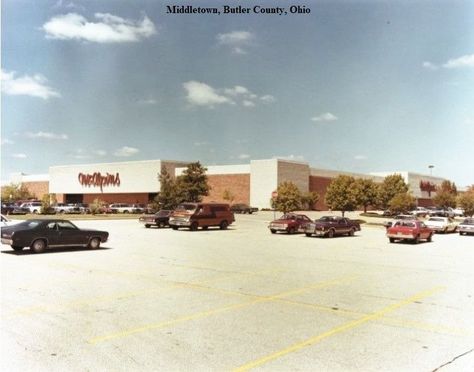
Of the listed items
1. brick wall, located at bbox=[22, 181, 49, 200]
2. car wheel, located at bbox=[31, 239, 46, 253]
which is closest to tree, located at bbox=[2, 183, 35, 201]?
brick wall, located at bbox=[22, 181, 49, 200]

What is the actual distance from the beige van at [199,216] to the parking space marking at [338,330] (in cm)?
2260

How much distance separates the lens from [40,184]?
335ft

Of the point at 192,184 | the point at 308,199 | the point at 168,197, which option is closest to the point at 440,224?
the point at 192,184

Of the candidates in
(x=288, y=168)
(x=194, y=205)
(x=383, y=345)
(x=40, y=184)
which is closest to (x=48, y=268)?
(x=383, y=345)

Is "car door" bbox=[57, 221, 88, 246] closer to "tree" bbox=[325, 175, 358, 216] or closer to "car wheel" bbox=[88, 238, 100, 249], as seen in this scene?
"car wheel" bbox=[88, 238, 100, 249]

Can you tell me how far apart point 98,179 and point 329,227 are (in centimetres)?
6677

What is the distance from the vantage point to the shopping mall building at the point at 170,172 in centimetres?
7475

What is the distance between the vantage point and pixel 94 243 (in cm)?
2020

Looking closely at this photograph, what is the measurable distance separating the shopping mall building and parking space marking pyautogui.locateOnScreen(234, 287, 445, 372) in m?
61.7

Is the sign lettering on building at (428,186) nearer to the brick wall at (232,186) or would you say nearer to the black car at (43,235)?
the brick wall at (232,186)

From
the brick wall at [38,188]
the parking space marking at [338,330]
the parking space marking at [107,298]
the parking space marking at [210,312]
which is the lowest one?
the parking space marking at [338,330]

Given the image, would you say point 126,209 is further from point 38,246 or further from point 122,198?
point 38,246

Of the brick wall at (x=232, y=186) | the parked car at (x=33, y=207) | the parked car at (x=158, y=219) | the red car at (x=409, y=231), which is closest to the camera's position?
the red car at (x=409, y=231)

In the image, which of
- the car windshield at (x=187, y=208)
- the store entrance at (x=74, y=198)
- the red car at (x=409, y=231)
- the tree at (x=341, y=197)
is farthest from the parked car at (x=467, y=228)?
the store entrance at (x=74, y=198)
